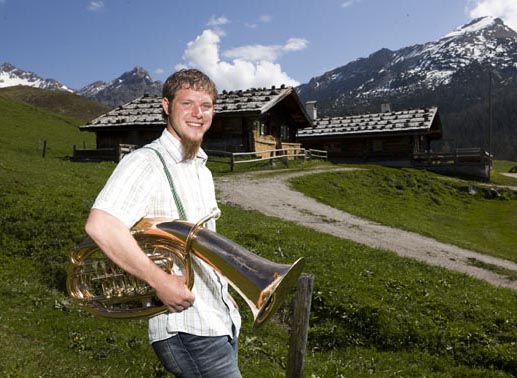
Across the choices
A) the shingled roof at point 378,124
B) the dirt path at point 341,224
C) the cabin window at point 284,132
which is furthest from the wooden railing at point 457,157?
the dirt path at point 341,224

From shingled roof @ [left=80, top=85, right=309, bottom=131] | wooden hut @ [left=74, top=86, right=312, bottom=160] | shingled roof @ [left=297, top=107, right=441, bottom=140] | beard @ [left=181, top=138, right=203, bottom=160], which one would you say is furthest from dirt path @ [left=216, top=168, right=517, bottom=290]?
shingled roof @ [left=297, top=107, right=441, bottom=140]

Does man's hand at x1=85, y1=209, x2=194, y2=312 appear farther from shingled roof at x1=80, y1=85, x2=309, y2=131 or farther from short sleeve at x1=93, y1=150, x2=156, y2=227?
shingled roof at x1=80, y1=85, x2=309, y2=131

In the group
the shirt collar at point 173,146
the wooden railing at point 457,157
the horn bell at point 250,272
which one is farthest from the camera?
the wooden railing at point 457,157

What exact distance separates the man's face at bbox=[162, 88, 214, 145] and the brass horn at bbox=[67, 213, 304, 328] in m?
0.59

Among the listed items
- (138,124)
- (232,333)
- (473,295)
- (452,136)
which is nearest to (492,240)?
(473,295)

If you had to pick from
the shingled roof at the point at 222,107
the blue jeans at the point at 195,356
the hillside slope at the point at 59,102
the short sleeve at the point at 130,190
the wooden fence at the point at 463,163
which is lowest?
the wooden fence at the point at 463,163

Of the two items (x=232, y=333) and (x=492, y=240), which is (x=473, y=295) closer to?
(x=232, y=333)

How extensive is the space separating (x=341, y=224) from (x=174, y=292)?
16.7 metres

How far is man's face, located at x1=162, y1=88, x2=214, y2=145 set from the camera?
277 centimetres

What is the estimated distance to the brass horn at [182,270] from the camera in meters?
2.24

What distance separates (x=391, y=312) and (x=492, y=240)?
13.5 meters

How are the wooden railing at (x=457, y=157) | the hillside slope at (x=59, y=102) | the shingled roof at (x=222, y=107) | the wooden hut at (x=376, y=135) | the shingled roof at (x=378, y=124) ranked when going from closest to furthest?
the shingled roof at (x=222, y=107)
the wooden railing at (x=457, y=157)
the shingled roof at (x=378, y=124)
the wooden hut at (x=376, y=135)
the hillside slope at (x=59, y=102)

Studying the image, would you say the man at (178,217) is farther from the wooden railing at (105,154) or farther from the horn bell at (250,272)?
the wooden railing at (105,154)

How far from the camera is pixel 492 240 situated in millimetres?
20578
